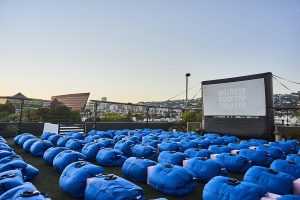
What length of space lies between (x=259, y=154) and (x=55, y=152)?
5237mm

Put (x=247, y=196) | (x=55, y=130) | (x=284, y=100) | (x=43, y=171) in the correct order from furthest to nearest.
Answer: (x=284, y=100) < (x=55, y=130) < (x=43, y=171) < (x=247, y=196)

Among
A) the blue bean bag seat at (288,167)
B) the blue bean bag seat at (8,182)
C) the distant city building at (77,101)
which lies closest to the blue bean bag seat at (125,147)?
the blue bean bag seat at (288,167)

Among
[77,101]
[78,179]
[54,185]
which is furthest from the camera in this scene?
[77,101]

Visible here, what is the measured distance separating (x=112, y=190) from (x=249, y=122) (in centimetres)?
1162

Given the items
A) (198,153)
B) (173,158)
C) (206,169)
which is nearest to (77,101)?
(198,153)

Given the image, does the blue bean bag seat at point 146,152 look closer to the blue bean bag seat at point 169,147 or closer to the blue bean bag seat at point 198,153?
the blue bean bag seat at point 169,147

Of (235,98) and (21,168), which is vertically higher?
(235,98)

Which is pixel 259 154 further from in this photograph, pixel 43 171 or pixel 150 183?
pixel 43 171

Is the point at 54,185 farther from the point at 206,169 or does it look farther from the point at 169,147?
the point at 169,147

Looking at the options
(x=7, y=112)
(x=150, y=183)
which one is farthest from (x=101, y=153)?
(x=7, y=112)

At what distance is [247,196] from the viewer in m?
3.21

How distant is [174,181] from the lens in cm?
416

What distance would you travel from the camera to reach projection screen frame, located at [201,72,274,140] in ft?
41.2

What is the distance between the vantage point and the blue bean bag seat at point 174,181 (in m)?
4.17
